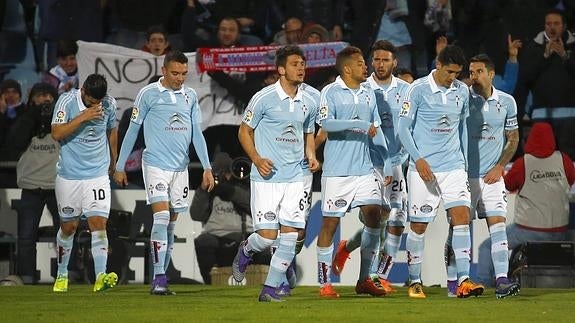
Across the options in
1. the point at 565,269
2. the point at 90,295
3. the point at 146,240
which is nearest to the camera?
the point at 90,295

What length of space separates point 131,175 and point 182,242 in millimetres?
1454

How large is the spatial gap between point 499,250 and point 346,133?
2083 mm

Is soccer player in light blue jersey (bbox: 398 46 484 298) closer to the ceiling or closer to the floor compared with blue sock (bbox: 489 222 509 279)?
closer to the ceiling

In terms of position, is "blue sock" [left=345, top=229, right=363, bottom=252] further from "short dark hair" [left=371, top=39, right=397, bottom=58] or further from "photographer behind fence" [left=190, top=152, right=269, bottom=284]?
"photographer behind fence" [left=190, top=152, right=269, bottom=284]

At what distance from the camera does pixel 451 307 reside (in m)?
14.4

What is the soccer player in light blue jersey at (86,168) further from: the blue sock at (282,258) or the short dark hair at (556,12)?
the short dark hair at (556,12)

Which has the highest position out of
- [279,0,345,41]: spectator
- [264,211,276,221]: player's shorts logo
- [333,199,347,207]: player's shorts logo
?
[279,0,345,41]: spectator

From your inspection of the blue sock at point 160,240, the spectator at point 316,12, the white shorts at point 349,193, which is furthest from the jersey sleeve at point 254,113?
the spectator at point 316,12

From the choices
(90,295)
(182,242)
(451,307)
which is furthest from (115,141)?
(451,307)

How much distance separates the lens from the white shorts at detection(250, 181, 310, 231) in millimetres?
14844

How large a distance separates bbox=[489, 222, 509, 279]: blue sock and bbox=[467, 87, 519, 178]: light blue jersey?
2.26 feet

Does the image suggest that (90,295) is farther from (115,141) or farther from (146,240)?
(146,240)

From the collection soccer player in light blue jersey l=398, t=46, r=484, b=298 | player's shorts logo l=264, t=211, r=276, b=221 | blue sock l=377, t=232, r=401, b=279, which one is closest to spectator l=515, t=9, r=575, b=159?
blue sock l=377, t=232, r=401, b=279

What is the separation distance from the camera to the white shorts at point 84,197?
695 inches
